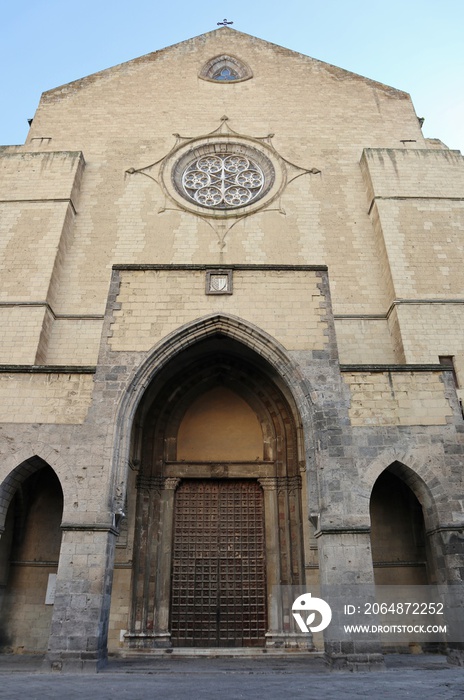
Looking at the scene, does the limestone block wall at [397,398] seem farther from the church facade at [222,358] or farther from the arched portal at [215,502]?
the arched portal at [215,502]

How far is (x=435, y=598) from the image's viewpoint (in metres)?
8.59

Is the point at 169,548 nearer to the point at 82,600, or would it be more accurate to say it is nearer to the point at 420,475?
the point at 82,600

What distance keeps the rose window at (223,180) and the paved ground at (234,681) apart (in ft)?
31.2

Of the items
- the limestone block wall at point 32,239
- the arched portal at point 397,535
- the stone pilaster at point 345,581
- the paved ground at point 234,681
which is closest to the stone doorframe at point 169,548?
the paved ground at point 234,681

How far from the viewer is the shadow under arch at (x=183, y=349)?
7.46 m

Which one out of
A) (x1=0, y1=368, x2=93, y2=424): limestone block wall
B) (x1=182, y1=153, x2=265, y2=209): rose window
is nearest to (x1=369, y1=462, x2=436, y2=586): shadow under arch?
(x1=0, y1=368, x2=93, y2=424): limestone block wall

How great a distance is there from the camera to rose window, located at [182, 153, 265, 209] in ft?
42.3

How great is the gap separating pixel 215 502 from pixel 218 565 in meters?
1.08

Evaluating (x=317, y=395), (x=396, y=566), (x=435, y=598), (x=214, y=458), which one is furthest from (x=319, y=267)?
(x=435, y=598)

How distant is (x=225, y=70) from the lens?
15.6 m

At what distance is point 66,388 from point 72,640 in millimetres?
3352

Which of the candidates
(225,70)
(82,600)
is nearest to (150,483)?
(82,600)

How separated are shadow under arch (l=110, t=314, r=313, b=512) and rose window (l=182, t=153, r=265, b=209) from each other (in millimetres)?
5026

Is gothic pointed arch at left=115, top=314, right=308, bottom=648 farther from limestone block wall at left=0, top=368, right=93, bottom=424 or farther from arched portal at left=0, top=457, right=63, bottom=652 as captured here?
arched portal at left=0, top=457, right=63, bottom=652
